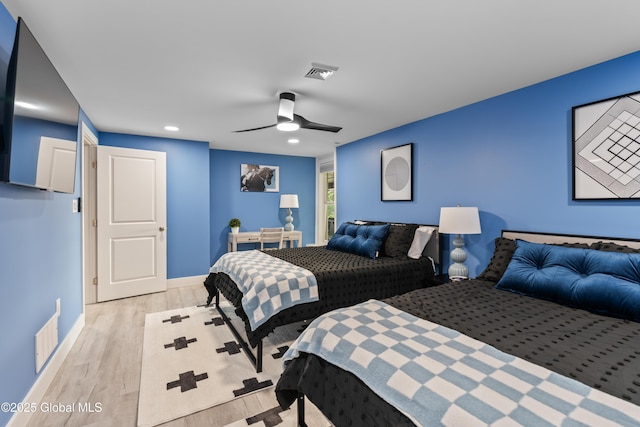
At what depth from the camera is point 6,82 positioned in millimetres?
1508

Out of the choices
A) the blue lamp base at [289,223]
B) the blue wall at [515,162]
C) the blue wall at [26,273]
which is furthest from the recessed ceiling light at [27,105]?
the blue lamp base at [289,223]

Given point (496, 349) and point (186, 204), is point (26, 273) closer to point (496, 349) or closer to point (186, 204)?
point (496, 349)

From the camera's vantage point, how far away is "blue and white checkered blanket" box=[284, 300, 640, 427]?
855 mm

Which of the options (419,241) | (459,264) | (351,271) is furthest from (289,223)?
(459,264)

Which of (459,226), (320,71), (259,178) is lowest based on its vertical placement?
(459,226)

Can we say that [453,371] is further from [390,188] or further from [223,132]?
[223,132]

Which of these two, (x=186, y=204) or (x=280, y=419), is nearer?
(x=280, y=419)

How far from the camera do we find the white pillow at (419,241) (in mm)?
3428

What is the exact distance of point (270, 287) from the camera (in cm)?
236

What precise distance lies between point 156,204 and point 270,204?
218 centimetres

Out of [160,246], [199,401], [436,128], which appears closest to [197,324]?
[199,401]

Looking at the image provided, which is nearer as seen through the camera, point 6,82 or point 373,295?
point 6,82

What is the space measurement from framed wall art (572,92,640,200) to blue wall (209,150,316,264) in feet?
15.2

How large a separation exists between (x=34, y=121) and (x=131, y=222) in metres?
2.79
